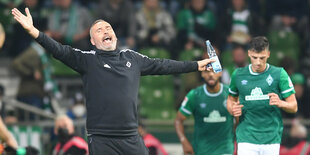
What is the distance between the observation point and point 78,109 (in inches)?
559

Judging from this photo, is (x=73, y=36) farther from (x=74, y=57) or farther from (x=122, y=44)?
(x=74, y=57)

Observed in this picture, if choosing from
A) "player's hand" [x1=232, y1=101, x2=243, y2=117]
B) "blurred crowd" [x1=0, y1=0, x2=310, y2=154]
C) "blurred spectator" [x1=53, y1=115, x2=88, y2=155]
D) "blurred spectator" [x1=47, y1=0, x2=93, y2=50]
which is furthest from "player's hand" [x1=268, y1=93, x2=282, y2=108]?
"blurred spectator" [x1=47, y1=0, x2=93, y2=50]

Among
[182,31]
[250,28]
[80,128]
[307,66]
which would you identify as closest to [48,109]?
[80,128]

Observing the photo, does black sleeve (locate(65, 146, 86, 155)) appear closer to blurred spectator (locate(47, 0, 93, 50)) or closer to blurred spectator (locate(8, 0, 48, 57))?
blurred spectator (locate(47, 0, 93, 50))

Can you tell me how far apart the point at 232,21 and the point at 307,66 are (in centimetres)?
176

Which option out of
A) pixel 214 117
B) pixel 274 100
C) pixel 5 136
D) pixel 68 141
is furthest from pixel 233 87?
pixel 5 136

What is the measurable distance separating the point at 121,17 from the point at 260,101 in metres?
6.27

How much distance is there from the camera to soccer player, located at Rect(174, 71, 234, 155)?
1055cm

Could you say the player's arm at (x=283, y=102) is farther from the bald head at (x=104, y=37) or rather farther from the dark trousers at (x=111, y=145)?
the bald head at (x=104, y=37)

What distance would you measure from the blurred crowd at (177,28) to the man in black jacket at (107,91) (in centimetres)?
590

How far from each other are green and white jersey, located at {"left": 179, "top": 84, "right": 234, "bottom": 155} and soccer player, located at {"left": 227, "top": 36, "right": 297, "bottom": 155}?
36.3 inches

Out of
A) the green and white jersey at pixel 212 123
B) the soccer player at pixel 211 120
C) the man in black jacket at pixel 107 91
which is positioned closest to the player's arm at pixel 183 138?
the soccer player at pixel 211 120

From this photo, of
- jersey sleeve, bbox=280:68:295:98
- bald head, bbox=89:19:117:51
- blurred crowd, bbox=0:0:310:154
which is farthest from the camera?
blurred crowd, bbox=0:0:310:154

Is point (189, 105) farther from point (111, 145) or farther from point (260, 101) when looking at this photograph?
point (111, 145)
